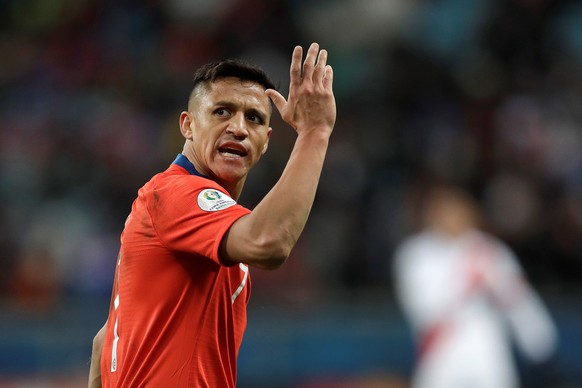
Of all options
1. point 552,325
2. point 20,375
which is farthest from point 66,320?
point 552,325

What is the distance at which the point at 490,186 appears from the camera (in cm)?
1177

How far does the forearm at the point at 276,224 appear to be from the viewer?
3.29 meters

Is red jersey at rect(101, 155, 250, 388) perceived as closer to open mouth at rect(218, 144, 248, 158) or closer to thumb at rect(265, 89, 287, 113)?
open mouth at rect(218, 144, 248, 158)

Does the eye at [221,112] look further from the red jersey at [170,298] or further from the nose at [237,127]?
the red jersey at [170,298]

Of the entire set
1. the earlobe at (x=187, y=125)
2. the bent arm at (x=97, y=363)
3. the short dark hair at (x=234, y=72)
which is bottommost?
the bent arm at (x=97, y=363)

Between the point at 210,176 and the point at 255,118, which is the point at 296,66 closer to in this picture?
the point at 255,118

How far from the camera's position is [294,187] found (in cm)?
336

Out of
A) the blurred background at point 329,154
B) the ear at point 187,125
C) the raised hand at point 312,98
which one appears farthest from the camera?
the blurred background at point 329,154

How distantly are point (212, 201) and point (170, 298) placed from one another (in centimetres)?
40

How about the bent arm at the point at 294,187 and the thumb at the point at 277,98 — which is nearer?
the bent arm at the point at 294,187

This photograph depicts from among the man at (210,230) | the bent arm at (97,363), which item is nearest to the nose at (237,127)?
the man at (210,230)

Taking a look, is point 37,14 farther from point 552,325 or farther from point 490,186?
point 552,325

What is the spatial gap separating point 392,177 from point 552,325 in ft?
8.75

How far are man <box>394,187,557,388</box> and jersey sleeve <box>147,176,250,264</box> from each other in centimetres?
548
